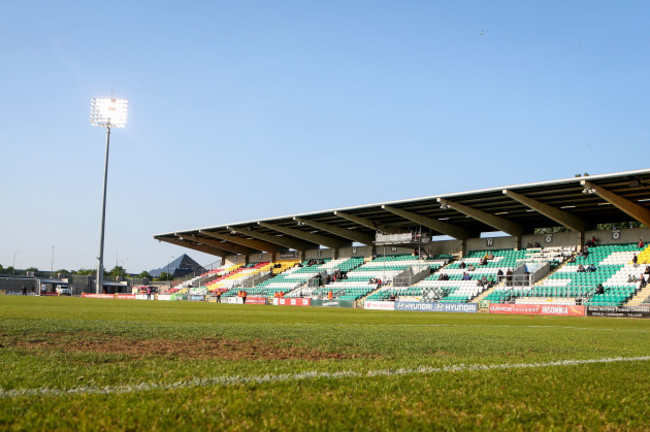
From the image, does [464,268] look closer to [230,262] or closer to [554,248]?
[554,248]

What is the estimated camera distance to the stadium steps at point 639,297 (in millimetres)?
31656

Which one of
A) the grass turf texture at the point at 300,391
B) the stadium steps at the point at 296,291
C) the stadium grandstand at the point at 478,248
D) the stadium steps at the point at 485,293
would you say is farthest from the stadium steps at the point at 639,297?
the grass turf texture at the point at 300,391

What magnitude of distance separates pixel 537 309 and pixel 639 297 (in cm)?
632

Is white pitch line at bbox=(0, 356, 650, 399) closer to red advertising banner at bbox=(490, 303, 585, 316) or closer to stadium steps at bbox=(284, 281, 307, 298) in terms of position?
red advertising banner at bbox=(490, 303, 585, 316)

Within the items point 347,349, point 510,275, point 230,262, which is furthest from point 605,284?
point 230,262

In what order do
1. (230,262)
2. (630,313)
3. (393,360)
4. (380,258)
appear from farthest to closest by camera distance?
(230,262)
(380,258)
(630,313)
(393,360)

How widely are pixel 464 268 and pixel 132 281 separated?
2358 inches

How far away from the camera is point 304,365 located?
5.95 m

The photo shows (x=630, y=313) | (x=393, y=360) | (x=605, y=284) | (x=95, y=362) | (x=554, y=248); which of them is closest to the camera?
(x=95, y=362)

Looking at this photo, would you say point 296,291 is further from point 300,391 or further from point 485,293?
point 300,391

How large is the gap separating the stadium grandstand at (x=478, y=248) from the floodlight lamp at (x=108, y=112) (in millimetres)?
15816

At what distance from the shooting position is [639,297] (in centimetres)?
3216

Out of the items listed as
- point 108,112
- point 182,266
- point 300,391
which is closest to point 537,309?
point 300,391

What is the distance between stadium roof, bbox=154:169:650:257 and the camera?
35.6 metres
